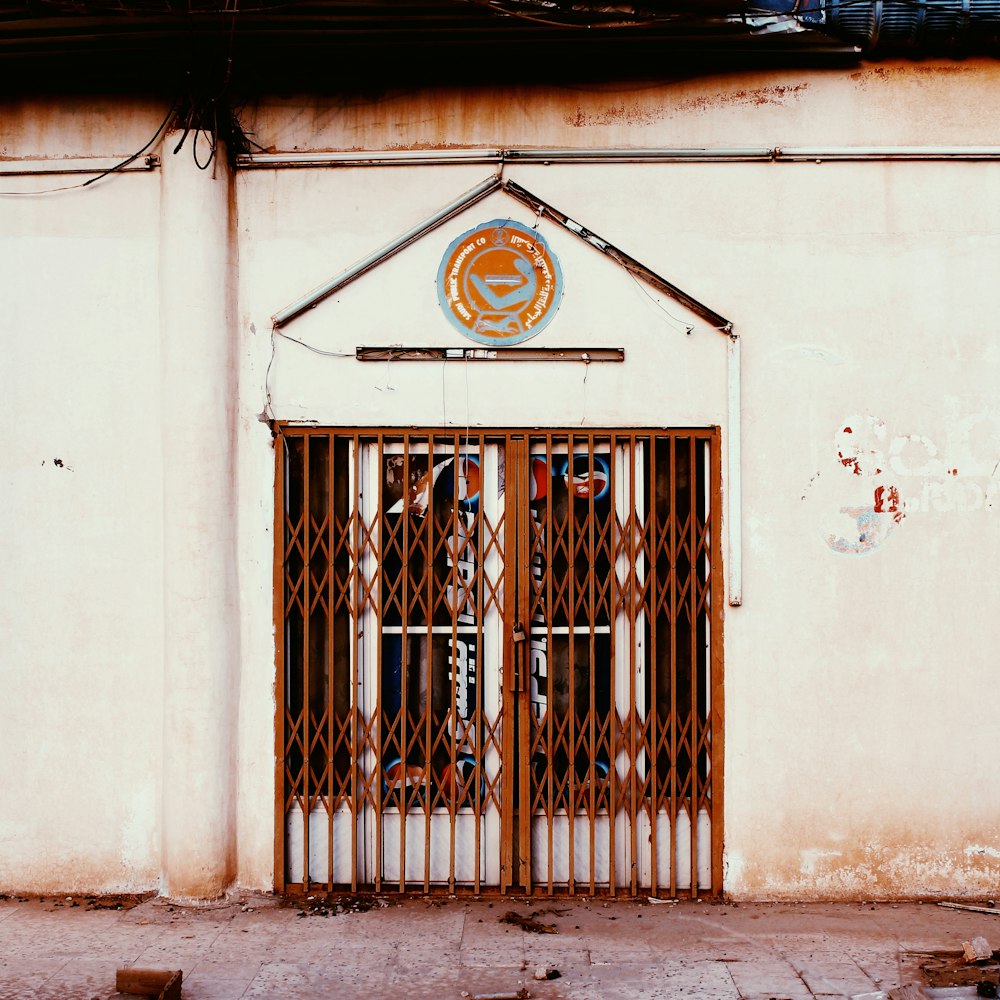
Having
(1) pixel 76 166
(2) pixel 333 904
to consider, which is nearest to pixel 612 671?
(2) pixel 333 904

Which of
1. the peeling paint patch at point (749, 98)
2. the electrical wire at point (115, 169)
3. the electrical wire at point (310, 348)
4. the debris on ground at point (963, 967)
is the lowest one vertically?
the debris on ground at point (963, 967)

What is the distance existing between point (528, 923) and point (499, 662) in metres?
1.23

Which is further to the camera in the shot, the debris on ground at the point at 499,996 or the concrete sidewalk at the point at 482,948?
the concrete sidewalk at the point at 482,948

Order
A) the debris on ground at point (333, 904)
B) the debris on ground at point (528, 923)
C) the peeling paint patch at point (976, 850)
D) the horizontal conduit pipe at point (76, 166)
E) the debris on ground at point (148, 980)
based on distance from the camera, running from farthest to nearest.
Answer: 1. the horizontal conduit pipe at point (76, 166)
2. the peeling paint patch at point (976, 850)
3. the debris on ground at point (333, 904)
4. the debris on ground at point (528, 923)
5. the debris on ground at point (148, 980)

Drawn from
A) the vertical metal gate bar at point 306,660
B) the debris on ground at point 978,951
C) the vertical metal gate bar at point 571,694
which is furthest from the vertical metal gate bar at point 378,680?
the debris on ground at point 978,951

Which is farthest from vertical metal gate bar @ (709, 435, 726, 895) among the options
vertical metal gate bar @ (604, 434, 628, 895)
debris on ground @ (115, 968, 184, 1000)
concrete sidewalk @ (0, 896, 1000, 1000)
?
debris on ground @ (115, 968, 184, 1000)

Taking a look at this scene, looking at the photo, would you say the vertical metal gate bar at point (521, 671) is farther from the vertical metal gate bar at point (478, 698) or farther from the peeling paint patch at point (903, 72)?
the peeling paint patch at point (903, 72)

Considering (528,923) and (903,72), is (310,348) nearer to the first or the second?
(528,923)

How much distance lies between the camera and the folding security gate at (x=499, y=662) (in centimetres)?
479

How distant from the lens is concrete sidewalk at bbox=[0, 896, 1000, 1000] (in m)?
3.88

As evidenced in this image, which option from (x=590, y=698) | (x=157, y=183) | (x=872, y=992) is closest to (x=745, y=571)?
(x=590, y=698)

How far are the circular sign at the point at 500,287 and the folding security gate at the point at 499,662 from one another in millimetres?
565

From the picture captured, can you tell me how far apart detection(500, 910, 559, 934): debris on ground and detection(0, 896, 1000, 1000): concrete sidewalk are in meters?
0.02

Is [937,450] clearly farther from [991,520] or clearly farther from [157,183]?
[157,183]
